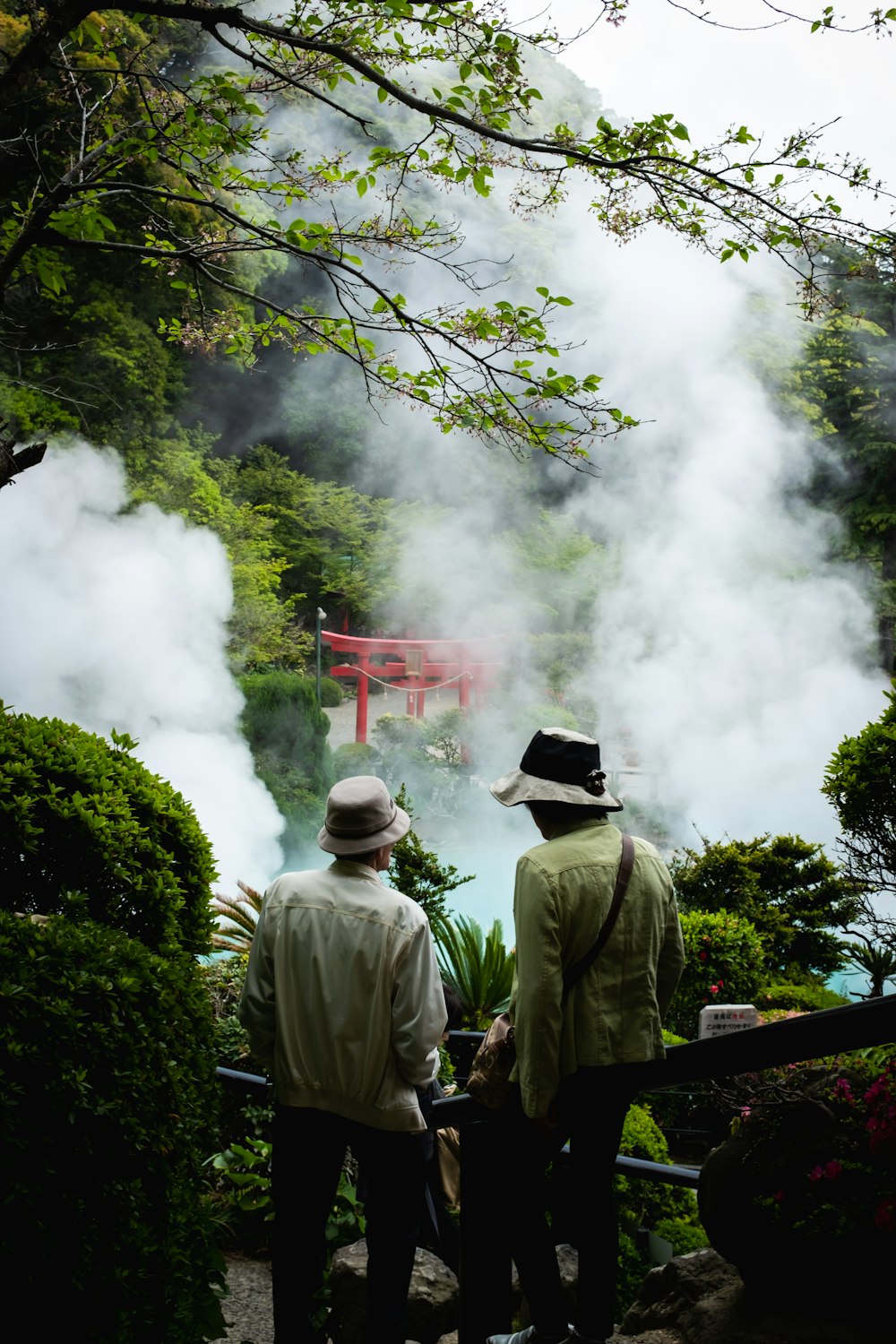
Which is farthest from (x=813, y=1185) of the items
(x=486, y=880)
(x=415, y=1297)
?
(x=486, y=880)

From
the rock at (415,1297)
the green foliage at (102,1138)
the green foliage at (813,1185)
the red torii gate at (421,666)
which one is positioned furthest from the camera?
the red torii gate at (421,666)

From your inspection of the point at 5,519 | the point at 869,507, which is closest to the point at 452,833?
the point at 5,519

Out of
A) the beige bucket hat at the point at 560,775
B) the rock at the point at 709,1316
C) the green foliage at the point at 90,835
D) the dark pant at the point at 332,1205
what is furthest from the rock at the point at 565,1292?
the beige bucket hat at the point at 560,775

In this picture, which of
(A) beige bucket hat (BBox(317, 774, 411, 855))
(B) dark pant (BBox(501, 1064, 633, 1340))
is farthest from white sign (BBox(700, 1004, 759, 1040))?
(A) beige bucket hat (BBox(317, 774, 411, 855))

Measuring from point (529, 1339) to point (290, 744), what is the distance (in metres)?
12.7

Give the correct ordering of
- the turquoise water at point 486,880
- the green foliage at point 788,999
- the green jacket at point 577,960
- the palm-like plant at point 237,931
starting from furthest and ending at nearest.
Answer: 1. the turquoise water at point 486,880
2. the green foliage at point 788,999
3. the palm-like plant at point 237,931
4. the green jacket at point 577,960

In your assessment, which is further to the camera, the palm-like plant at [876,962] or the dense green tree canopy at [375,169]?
the palm-like plant at [876,962]

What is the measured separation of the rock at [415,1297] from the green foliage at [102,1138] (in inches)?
27.8

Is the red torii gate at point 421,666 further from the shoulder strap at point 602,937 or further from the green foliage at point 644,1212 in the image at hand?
the shoulder strap at point 602,937

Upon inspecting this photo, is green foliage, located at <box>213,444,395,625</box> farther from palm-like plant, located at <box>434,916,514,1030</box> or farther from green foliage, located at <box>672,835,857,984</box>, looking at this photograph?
palm-like plant, located at <box>434,916,514,1030</box>

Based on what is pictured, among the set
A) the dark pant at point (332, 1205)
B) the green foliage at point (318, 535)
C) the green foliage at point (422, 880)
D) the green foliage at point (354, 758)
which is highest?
the green foliage at point (318, 535)

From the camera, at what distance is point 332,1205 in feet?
6.50

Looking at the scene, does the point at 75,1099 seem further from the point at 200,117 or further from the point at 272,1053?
the point at 200,117

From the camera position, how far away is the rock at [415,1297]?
2477mm
